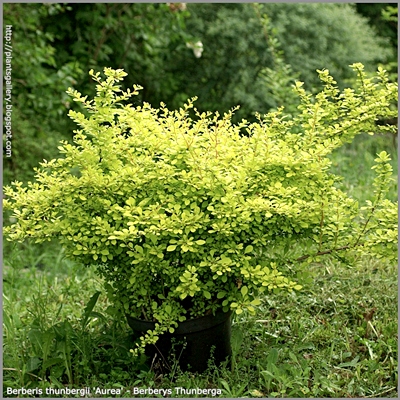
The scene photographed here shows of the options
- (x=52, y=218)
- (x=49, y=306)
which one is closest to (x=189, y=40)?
(x=49, y=306)

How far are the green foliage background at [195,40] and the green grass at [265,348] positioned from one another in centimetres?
284

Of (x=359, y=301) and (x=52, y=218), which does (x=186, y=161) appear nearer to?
(x=52, y=218)

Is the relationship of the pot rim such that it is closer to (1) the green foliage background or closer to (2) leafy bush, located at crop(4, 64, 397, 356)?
(2) leafy bush, located at crop(4, 64, 397, 356)

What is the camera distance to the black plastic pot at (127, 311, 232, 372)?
272 cm

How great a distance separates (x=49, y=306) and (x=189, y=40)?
356cm

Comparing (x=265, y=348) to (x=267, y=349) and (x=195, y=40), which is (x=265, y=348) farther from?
(x=195, y=40)

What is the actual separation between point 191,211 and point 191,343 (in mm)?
612

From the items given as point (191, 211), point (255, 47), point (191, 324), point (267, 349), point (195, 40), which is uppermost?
point (255, 47)

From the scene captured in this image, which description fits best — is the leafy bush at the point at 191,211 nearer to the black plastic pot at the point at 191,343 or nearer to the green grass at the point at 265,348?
the black plastic pot at the point at 191,343

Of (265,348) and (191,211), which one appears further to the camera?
(265,348)

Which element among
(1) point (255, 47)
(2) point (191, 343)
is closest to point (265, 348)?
(2) point (191, 343)

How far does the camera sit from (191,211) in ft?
8.50

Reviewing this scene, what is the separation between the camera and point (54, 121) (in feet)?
21.0

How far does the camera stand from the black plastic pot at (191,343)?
2.72m
